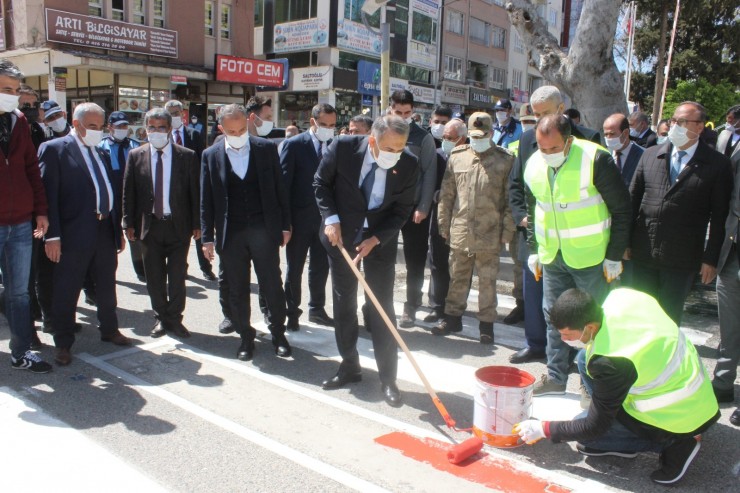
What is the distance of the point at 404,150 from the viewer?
4500 mm

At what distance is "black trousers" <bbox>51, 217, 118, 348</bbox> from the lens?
5070 mm

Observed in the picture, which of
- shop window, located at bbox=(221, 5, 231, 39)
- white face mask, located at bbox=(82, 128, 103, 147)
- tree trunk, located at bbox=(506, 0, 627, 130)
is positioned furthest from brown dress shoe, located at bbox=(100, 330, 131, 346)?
shop window, located at bbox=(221, 5, 231, 39)

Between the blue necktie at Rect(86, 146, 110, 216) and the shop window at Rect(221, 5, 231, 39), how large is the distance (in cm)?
2305

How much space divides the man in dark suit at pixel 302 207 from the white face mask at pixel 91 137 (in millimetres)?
1728

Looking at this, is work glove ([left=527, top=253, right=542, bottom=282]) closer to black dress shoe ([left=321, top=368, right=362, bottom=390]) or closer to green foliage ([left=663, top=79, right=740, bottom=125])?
black dress shoe ([left=321, top=368, right=362, bottom=390])

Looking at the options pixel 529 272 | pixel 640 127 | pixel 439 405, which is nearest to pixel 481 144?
pixel 529 272

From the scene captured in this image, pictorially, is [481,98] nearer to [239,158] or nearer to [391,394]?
[239,158]

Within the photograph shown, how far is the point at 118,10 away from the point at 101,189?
67.1 ft

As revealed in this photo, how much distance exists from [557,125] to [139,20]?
899 inches

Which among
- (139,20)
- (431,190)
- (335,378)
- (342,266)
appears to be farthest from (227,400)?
(139,20)

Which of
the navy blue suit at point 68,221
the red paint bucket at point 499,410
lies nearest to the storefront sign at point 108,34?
the navy blue suit at point 68,221

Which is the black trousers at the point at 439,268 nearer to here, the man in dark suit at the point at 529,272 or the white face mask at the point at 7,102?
the man in dark suit at the point at 529,272

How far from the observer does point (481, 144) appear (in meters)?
5.63

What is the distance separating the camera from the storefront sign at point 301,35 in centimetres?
3053
